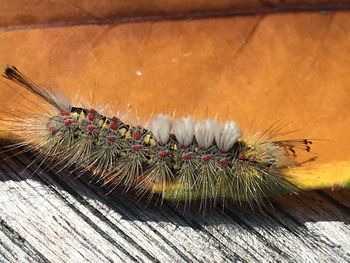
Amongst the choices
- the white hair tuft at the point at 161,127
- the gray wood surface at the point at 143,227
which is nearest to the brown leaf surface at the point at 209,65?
the white hair tuft at the point at 161,127

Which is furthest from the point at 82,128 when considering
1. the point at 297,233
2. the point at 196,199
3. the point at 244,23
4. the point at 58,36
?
the point at 297,233

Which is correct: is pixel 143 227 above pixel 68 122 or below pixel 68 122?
below

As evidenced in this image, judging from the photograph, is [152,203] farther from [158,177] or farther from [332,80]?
[332,80]

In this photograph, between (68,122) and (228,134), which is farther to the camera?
(68,122)

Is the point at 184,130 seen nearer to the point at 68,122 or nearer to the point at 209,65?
the point at 209,65

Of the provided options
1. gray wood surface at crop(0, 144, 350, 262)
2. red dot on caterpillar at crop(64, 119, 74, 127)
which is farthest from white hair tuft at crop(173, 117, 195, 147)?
red dot on caterpillar at crop(64, 119, 74, 127)

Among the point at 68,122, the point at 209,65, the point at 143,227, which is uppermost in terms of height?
the point at 209,65

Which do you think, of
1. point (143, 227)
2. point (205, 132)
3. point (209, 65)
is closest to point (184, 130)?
point (205, 132)
